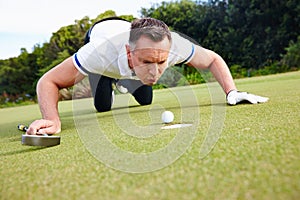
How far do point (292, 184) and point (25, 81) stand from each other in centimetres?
1827

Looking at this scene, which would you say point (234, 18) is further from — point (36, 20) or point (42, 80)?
point (42, 80)

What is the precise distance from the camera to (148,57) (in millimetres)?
2113

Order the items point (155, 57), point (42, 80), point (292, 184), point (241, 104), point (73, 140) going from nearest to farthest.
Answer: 1. point (292, 184)
2. point (73, 140)
3. point (155, 57)
4. point (42, 80)
5. point (241, 104)

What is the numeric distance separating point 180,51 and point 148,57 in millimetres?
599

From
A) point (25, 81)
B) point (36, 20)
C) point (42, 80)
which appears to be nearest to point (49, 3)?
point (36, 20)

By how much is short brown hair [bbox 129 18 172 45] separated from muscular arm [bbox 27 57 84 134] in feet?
1.63

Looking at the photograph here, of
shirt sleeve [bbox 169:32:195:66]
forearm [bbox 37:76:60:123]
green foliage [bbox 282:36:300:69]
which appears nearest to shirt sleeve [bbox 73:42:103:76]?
forearm [bbox 37:76:60:123]

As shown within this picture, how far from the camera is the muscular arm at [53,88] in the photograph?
7.11 ft

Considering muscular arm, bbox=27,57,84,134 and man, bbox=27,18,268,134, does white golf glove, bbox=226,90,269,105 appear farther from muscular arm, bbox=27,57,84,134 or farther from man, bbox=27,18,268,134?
muscular arm, bbox=27,57,84,134

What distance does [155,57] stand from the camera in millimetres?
2098

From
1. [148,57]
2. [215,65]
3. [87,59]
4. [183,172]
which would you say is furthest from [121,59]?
[183,172]

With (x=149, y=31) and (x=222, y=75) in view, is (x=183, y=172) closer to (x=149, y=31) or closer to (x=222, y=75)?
(x=149, y=31)

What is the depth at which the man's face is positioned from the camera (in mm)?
2070

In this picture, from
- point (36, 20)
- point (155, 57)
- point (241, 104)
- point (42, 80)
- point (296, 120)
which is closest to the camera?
point (296, 120)
